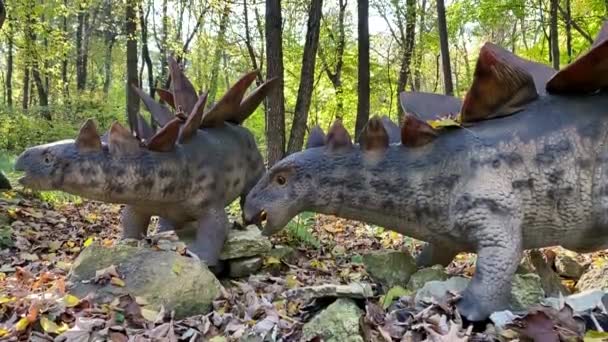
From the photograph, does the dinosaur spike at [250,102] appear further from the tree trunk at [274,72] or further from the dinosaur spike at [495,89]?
the tree trunk at [274,72]

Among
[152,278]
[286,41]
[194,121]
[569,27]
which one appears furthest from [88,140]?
[286,41]

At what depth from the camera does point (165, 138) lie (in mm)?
3529

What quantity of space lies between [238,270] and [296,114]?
200 inches

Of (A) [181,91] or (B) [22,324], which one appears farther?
(A) [181,91]

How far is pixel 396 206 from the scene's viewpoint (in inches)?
108

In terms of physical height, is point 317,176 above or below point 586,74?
below

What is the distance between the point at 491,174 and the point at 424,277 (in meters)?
0.72

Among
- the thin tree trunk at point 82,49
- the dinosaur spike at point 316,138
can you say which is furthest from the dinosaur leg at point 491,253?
the thin tree trunk at point 82,49

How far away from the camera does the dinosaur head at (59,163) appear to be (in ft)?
10.9

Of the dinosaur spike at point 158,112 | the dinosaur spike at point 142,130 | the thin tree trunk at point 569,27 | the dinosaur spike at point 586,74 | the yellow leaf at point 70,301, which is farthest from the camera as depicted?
the thin tree trunk at point 569,27

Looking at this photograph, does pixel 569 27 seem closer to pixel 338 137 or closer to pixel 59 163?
pixel 338 137

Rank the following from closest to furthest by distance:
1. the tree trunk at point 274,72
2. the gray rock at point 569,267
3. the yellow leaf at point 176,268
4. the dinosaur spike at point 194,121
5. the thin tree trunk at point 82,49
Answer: the yellow leaf at point 176,268, the gray rock at point 569,267, the dinosaur spike at point 194,121, the tree trunk at point 274,72, the thin tree trunk at point 82,49

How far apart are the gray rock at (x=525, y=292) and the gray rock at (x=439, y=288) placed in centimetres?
21

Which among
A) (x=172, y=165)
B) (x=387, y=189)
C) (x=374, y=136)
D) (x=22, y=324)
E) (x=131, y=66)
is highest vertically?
(x=131, y=66)
